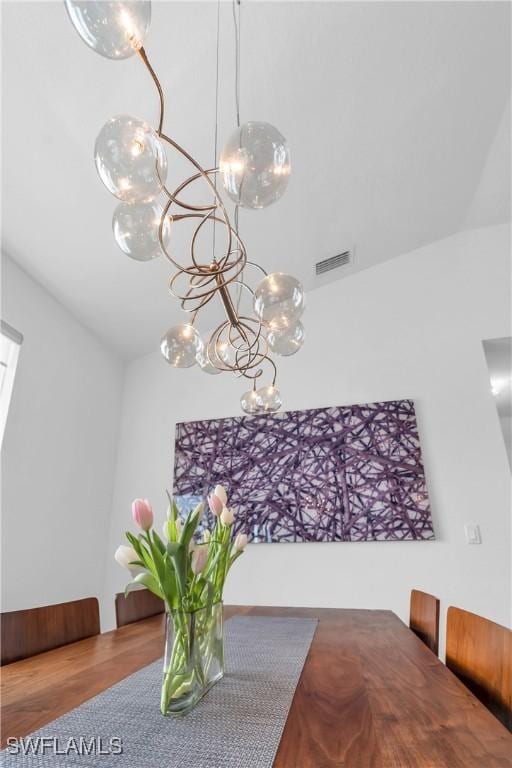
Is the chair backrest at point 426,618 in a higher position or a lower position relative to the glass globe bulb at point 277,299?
lower

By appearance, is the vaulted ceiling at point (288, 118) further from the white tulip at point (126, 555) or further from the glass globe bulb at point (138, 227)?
the white tulip at point (126, 555)

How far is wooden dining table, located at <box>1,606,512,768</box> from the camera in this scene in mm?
528

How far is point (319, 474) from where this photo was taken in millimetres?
2627

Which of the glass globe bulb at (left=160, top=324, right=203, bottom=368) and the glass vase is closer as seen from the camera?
the glass vase

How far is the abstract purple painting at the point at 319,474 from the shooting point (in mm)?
2456

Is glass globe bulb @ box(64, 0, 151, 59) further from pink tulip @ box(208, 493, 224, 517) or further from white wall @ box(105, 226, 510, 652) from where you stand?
white wall @ box(105, 226, 510, 652)

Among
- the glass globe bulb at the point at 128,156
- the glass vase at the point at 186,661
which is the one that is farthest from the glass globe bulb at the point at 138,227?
the glass vase at the point at 186,661

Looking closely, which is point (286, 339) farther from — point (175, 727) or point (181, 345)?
point (175, 727)

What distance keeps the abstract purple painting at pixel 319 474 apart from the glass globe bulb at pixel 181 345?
143 cm

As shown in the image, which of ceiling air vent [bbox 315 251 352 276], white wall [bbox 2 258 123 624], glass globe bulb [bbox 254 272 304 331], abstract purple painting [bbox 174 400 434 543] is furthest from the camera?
ceiling air vent [bbox 315 251 352 276]

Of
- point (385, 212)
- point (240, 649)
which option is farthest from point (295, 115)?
point (240, 649)

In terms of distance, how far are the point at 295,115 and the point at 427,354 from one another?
5.70ft

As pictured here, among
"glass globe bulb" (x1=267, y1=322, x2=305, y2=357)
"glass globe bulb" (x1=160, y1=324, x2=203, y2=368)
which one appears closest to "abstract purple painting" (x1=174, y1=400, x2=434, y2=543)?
"glass globe bulb" (x1=267, y1=322, x2=305, y2=357)

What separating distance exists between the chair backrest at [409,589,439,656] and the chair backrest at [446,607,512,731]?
0.14 meters
